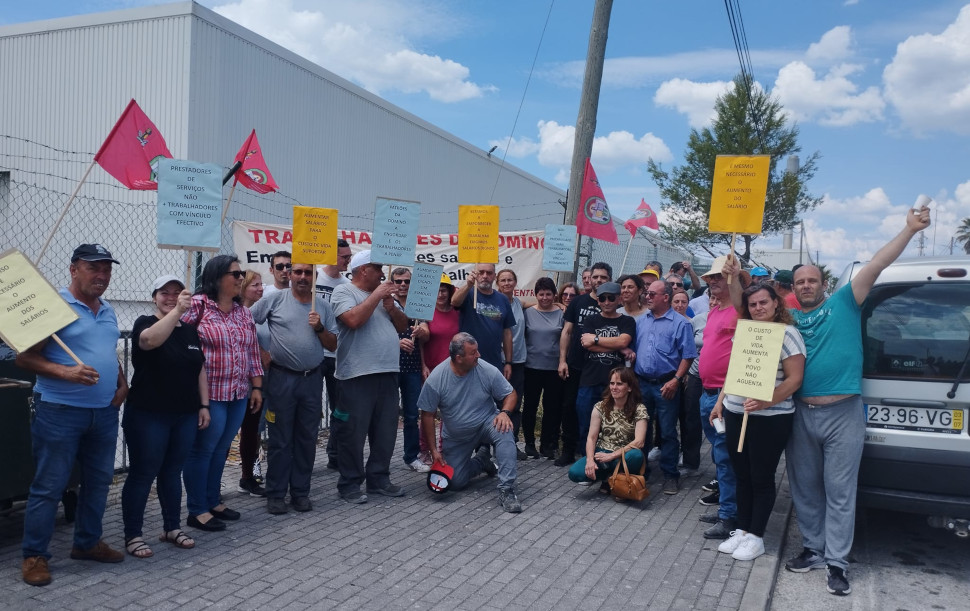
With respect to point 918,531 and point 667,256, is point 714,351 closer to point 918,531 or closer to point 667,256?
point 918,531

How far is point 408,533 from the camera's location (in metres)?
5.28

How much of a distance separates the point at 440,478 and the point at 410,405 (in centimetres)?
118

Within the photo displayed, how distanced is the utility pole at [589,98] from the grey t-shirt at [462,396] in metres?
3.51

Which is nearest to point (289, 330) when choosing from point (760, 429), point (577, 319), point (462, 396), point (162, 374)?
point (162, 374)

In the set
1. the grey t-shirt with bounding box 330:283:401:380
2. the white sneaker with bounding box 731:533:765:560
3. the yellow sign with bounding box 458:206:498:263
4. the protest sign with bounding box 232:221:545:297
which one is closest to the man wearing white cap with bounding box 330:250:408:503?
the grey t-shirt with bounding box 330:283:401:380

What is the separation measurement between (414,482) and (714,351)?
284cm

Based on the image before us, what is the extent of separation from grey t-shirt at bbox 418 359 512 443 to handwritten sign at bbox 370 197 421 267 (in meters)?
1.00

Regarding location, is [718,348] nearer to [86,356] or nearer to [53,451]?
[86,356]

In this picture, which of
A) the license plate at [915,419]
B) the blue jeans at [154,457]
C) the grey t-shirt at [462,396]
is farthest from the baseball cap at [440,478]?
the license plate at [915,419]

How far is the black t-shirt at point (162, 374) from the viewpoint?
450cm

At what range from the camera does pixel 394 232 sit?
19.2 feet

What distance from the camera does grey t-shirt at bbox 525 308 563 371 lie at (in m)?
7.55

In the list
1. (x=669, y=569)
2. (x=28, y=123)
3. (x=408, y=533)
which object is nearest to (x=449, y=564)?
(x=408, y=533)

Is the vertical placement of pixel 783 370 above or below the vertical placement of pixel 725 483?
above
